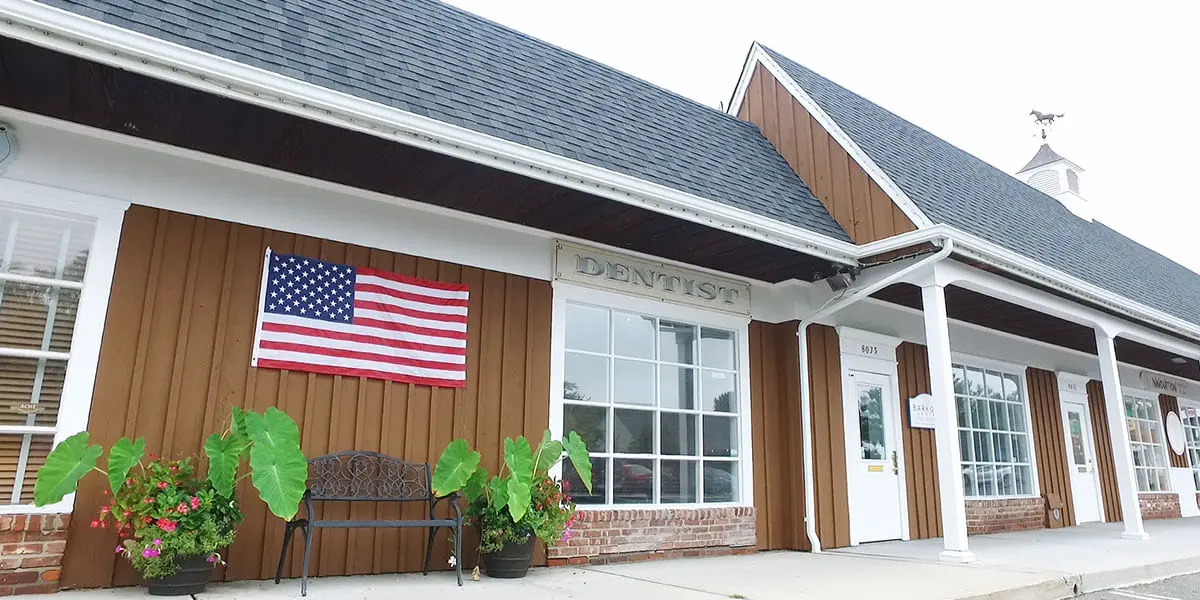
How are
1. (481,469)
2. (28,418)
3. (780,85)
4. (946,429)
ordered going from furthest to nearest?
(780,85)
(946,429)
(481,469)
(28,418)

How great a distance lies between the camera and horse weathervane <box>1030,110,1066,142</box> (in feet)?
57.6

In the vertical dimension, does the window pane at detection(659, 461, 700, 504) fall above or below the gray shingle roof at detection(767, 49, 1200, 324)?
below

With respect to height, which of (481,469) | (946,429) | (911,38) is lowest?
(481,469)

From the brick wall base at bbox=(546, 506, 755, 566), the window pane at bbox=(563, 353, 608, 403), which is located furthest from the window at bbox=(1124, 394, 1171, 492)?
the window pane at bbox=(563, 353, 608, 403)

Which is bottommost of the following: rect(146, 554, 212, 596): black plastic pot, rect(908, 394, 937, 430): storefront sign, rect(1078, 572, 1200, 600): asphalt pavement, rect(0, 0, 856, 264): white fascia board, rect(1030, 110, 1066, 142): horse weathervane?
rect(1078, 572, 1200, 600): asphalt pavement

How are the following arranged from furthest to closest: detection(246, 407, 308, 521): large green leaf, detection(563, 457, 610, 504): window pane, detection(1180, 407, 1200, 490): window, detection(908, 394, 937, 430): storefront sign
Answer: detection(1180, 407, 1200, 490): window → detection(908, 394, 937, 430): storefront sign → detection(563, 457, 610, 504): window pane → detection(246, 407, 308, 521): large green leaf

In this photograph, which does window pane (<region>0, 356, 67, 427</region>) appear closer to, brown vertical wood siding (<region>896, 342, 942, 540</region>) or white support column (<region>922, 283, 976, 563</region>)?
white support column (<region>922, 283, 976, 563</region>)

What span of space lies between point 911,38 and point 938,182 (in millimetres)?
9493

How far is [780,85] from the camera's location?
9344mm

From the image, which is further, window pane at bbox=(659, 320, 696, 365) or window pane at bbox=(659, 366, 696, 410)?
window pane at bbox=(659, 320, 696, 365)

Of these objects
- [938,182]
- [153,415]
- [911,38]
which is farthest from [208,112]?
[911,38]

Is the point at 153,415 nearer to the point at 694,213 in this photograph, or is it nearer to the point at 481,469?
the point at 481,469

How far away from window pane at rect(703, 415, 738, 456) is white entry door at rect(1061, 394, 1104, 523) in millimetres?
6841

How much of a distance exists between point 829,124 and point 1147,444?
990 cm
